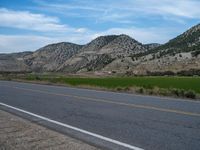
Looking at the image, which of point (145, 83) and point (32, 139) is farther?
point (145, 83)

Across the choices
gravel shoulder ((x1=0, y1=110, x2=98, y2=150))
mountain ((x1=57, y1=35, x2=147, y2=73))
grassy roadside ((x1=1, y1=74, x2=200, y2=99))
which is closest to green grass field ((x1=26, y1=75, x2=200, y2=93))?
grassy roadside ((x1=1, y1=74, x2=200, y2=99))

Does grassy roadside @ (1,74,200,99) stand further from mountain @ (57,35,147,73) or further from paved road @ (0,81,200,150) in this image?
mountain @ (57,35,147,73)

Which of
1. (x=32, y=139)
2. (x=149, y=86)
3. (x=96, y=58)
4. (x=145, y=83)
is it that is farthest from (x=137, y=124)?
(x=96, y=58)

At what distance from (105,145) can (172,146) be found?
149 centimetres

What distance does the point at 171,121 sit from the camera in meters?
11.3

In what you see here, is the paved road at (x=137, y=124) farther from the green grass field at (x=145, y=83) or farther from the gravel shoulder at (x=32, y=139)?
the green grass field at (x=145, y=83)

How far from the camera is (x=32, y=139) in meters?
9.12

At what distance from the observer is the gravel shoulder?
8.25 m

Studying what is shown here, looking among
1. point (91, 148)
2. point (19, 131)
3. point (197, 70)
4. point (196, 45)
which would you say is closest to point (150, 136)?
point (91, 148)

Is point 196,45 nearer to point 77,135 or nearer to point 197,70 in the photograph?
point 197,70

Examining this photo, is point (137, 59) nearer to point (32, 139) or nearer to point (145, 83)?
point (145, 83)

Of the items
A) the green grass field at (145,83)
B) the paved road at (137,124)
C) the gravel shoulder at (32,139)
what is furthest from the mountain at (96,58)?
the gravel shoulder at (32,139)

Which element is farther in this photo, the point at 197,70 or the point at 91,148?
the point at 197,70

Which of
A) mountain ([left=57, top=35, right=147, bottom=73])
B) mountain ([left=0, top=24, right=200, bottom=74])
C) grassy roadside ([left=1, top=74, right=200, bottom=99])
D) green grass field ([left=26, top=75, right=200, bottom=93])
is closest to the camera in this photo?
grassy roadside ([left=1, top=74, right=200, bottom=99])
